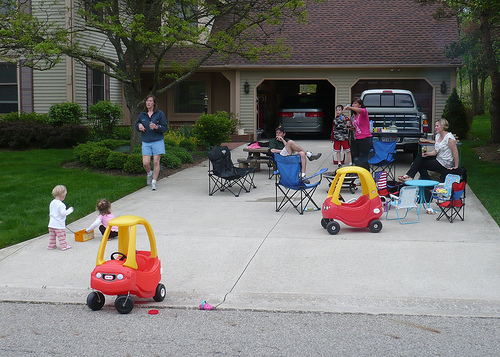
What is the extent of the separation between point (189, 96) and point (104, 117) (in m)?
5.94

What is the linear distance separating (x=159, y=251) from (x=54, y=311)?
207cm

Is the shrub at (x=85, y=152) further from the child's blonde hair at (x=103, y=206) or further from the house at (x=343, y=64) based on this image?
the house at (x=343, y=64)

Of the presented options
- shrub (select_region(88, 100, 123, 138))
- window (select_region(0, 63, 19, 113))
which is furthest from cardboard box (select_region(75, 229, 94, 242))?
window (select_region(0, 63, 19, 113))

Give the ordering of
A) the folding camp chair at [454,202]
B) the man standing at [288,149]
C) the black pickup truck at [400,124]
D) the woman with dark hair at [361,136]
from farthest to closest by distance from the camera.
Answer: the black pickup truck at [400,124] < the woman with dark hair at [361,136] < the man standing at [288,149] < the folding camp chair at [454,202]

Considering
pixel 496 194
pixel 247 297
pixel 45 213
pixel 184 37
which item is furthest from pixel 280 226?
pixel 184 37

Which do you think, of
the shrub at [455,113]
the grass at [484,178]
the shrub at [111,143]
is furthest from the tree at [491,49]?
the shrub at [111,143]

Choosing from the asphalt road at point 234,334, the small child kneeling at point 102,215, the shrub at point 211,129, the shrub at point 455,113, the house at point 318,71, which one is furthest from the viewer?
the shrub at point 455,113

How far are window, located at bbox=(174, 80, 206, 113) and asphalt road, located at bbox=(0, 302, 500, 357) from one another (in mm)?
19878

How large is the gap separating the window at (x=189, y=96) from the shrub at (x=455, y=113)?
9.73 meters

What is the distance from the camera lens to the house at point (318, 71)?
20094 mm

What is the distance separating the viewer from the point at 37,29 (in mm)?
13320

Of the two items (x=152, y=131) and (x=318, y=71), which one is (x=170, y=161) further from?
(x=318, y=71)

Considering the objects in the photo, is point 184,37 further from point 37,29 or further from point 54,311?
point 54,311

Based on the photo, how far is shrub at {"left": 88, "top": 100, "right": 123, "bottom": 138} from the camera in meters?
19.5
